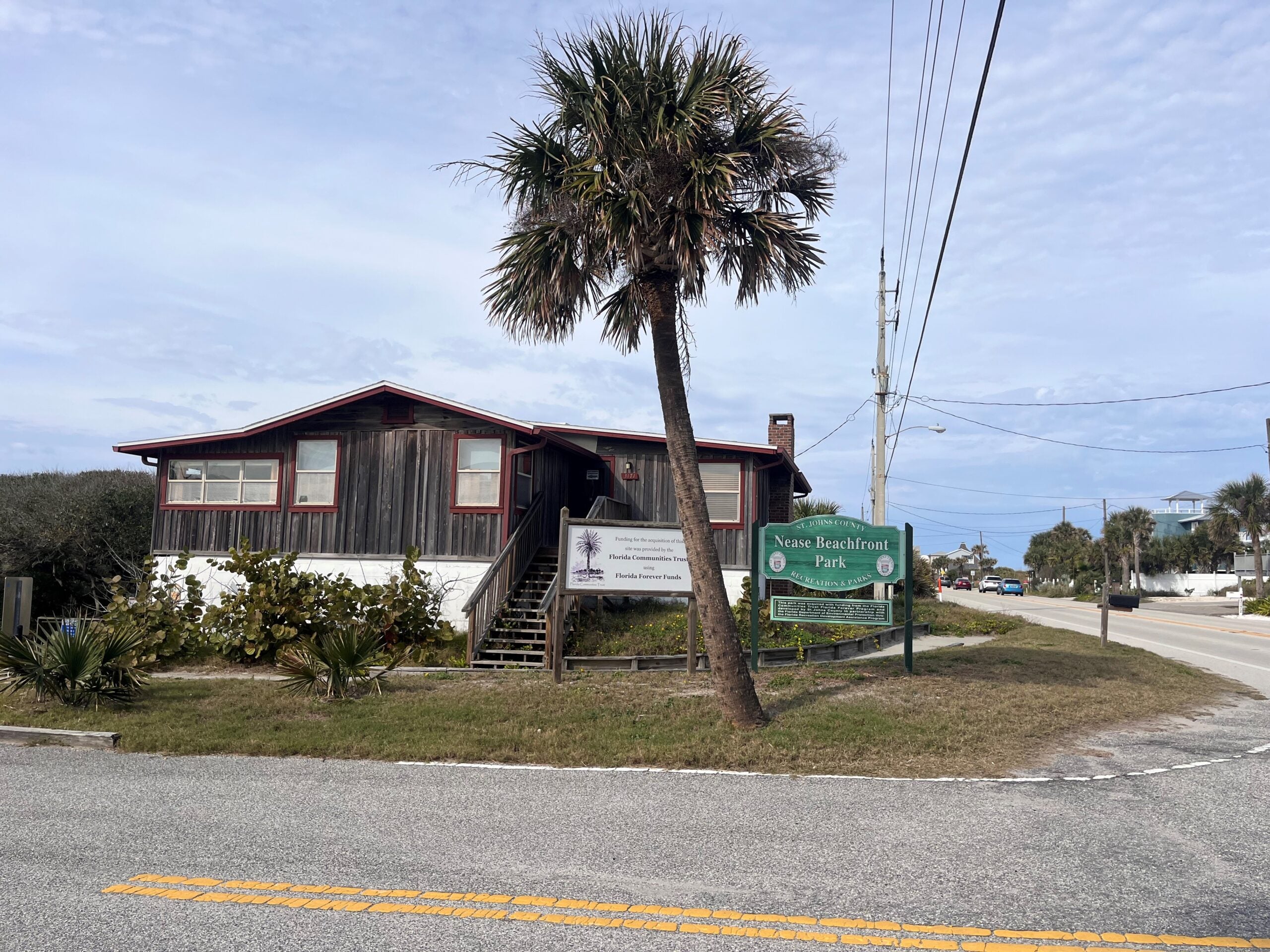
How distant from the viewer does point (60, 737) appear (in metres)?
9.65

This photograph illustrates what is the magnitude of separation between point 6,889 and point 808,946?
14.5ft

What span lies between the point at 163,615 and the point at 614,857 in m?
12.8

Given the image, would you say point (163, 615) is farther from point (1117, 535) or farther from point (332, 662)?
point (1117, 535)

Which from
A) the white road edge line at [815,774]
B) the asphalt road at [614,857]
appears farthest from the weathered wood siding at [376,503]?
the asphalt road at [614,857]

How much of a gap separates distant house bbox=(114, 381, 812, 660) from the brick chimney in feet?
15.0

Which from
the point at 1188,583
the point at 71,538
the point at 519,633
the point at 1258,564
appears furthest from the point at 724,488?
the point at 1188,583

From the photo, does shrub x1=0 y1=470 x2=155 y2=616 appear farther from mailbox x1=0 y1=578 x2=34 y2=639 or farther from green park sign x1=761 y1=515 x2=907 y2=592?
green park sign x1=761 y1=515 x2=907 y2=592

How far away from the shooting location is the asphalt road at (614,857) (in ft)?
15.4

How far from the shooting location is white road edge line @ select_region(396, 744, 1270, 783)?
26.2 ft

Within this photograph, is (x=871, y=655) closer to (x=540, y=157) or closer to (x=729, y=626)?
(x=729, y=626)

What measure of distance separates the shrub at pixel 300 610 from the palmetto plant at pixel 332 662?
135 inches

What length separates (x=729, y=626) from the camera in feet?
34.1

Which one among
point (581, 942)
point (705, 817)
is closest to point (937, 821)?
point (705, 817)

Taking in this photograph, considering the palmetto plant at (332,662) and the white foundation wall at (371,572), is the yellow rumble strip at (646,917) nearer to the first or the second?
the palmetto plant at (332,662)
